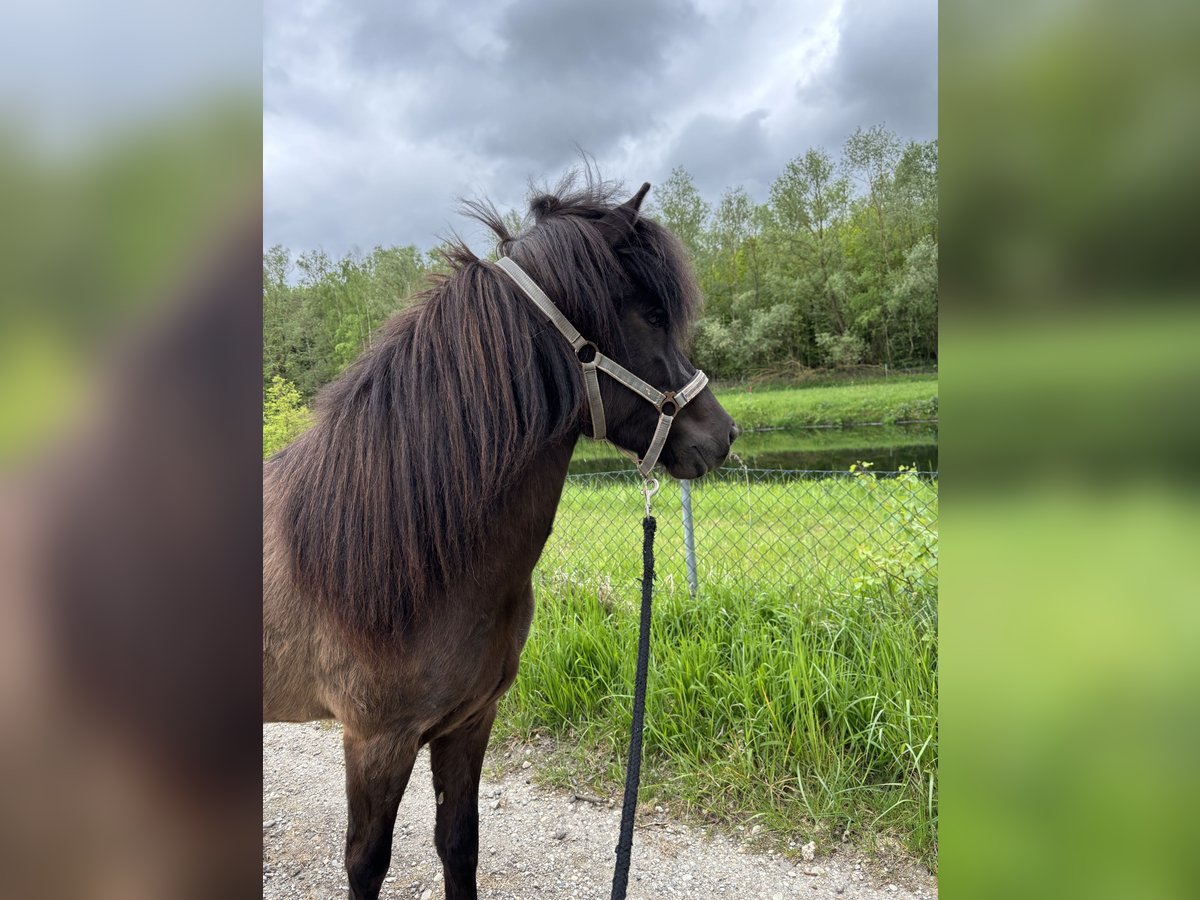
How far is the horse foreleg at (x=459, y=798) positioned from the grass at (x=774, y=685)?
3.71 ft

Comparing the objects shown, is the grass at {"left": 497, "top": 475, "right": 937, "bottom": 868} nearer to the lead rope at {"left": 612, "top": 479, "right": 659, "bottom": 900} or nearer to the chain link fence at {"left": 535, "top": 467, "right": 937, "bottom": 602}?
the chain link fence at {"left": 535, "top": 467, "right": 937, "bottom": 602}

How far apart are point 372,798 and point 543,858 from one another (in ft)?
4.64

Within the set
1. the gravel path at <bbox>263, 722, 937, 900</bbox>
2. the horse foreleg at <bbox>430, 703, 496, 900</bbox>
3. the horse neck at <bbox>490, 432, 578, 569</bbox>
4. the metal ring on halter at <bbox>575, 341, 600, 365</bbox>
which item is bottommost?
the gravel path at <bbox>263, 722, 937, 900</bbox>

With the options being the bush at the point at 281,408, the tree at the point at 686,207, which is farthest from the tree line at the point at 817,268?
the bush at the point at 281,408

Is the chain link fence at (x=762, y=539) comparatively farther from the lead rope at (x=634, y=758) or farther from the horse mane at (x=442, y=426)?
the horse mane at (x=442, y=426)

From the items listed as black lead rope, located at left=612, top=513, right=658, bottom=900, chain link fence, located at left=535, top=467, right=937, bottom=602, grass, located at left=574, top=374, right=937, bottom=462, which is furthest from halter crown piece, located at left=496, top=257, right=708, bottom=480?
grass, located at left=574, top=374, right=937, bottom=462

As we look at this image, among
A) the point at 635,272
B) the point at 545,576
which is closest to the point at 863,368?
the point at 545,576

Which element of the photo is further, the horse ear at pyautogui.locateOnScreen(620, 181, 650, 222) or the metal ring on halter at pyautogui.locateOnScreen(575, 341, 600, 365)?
the horse ear at pyautogui.locateOnScreen(620, 181, 650, 222)

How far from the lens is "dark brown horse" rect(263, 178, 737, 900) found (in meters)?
1.80

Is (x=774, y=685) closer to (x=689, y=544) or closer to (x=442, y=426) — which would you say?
(x=689, y=544)

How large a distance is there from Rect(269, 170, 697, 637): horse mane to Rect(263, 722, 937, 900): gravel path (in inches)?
69.5
